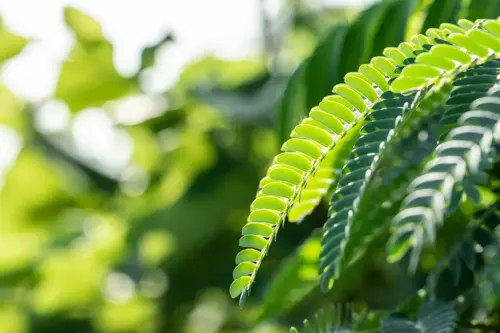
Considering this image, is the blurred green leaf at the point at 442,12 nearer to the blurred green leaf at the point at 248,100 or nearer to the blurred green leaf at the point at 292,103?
the blurred green leaf at the point at 292,103

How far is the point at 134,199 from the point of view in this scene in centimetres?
167

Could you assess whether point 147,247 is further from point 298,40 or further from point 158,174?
point 298,40

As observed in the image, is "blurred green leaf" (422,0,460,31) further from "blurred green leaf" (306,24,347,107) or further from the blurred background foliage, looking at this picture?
the blurred background foliage

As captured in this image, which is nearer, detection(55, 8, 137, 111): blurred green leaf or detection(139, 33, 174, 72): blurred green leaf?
detection(139, 33, 174, 72): blurred green leaf

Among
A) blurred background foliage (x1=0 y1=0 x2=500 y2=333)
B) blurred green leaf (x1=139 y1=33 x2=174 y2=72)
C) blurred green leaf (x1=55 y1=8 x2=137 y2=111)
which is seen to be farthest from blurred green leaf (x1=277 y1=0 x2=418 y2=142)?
blurred green leaf (x1=55 y1=8 x2=137 y2=111)

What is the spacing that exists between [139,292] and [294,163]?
1282 millimetres

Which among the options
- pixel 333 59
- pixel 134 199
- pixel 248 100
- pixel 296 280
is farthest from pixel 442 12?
pixel 134 199

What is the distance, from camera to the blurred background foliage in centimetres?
152

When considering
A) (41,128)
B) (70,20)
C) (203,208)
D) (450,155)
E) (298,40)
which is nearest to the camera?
(450,155)

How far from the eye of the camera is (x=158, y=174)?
161 centimetres

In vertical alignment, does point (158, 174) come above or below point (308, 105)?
above

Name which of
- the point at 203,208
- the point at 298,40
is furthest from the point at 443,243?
the point at 298,40

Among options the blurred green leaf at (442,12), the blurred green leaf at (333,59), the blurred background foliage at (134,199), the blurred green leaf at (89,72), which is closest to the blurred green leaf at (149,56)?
the blurred background foliage at (134,199)

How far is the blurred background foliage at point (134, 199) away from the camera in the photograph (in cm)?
152
